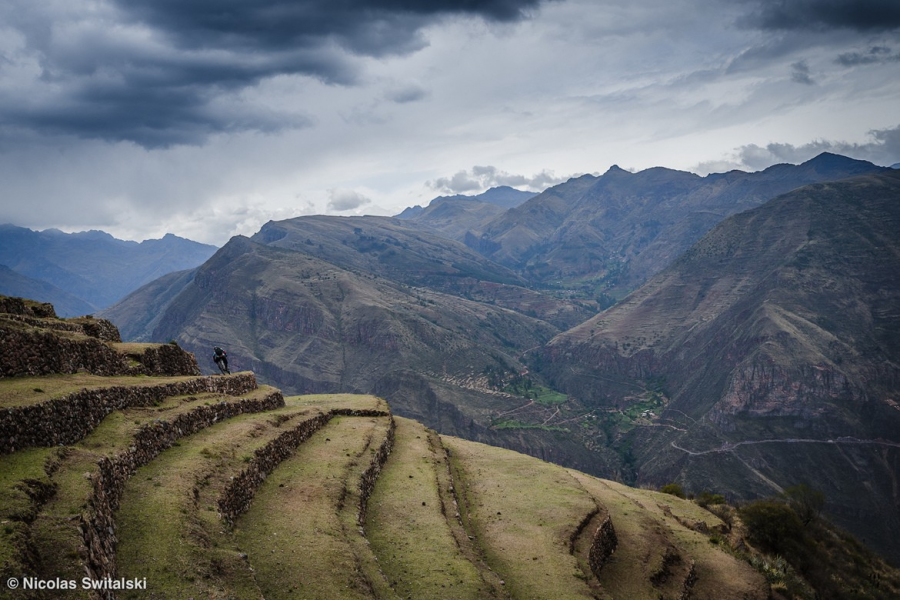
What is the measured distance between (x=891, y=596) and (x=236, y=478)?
6637 centimetres

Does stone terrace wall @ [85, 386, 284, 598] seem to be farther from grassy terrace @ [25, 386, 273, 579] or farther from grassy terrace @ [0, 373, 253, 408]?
grassy terrace @ [0, 373, 253, 408]

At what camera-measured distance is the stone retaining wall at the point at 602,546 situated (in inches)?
1203

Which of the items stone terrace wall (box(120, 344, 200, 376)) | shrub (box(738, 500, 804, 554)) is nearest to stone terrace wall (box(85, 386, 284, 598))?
stone terrace wall (box(120, 344, 200, 376))

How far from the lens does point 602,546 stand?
32844mm

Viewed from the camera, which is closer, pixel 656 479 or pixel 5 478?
pixel 5 478

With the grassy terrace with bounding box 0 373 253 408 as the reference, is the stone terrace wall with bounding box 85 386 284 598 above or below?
below

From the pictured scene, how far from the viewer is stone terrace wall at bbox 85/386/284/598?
1521 cm

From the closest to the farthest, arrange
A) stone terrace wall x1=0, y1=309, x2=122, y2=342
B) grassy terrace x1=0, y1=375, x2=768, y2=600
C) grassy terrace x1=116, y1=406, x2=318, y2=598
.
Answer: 1. grassy terrace x1=116, y1=406, x2=318, y2=598
2. grassy terrace x1=0, y1=375, x2=768, y2=600
3. stone terrace wall x1=0, y1=309, x2=122, y2=342

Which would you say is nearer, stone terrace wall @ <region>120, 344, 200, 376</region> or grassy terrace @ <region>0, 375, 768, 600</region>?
grassy terrace @ <region>0, 375, 768, 600</region>

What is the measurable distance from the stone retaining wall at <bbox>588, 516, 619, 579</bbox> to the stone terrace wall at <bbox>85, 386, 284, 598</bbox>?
23.4 meters

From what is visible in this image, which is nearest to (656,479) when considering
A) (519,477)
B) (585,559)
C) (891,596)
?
(891,596)

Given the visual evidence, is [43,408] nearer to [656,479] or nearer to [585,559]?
[585,559]

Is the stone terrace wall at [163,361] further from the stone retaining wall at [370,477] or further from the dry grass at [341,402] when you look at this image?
the stone retaining wall at [370,477]

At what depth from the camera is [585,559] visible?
1160 inches
